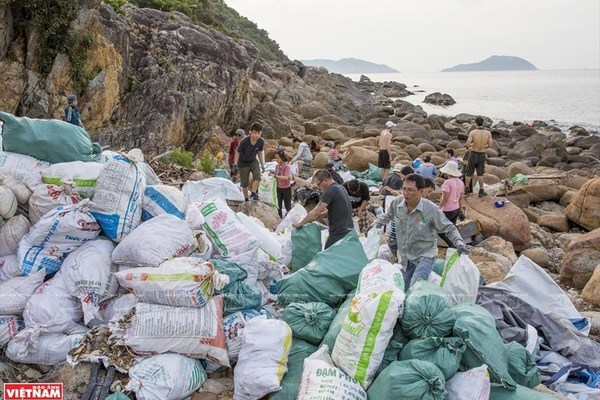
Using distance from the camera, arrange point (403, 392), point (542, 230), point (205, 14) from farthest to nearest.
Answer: point (205, 14) < point (542, 230) < point (403, 392)

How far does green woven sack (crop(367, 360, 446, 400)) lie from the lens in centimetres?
267

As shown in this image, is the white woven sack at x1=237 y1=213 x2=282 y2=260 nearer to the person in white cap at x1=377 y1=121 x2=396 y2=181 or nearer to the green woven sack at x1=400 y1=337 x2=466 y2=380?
the green woven sack at x1=400 y1=337 x2=466 y2=380

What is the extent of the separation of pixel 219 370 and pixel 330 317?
84cm

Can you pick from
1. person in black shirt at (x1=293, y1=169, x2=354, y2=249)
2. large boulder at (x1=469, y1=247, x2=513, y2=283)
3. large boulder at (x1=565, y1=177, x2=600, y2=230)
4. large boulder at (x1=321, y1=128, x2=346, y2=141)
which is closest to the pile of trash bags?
person in black shirt at (x1=293, y1=169, x2=354, y2=249)

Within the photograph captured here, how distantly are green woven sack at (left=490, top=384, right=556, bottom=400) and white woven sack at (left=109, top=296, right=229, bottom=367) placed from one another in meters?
1.65

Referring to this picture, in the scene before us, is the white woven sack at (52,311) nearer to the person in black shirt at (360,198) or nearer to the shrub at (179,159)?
the person in black shirt at (360,198)

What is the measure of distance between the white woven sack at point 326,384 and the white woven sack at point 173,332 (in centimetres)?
62

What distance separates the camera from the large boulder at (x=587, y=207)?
9.27 m

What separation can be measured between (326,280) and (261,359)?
91 centimetres

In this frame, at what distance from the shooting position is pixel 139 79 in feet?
41.4

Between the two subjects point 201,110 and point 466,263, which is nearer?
point 466,263

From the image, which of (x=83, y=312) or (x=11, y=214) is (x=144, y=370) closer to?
(x=83, y=312)

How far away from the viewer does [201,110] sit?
Answer: 14.0 metres

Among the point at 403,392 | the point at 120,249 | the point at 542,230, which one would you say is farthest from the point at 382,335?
the point at 542,230
